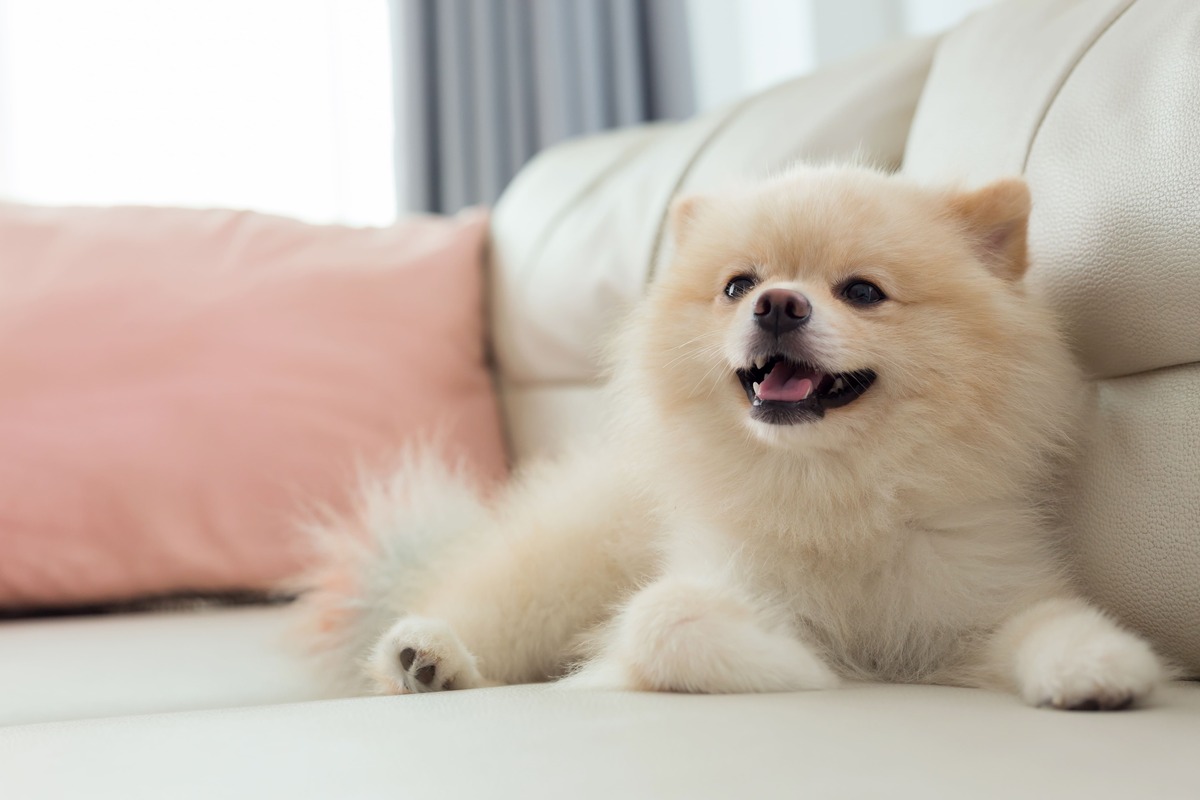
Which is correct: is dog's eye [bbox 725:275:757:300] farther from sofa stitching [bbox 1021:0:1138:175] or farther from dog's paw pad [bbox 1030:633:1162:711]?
dog's paw pad [bbox 1030:633:1162:711]

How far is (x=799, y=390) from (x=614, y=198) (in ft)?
3.91

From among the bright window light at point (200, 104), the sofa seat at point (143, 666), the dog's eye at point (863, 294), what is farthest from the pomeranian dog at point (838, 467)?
the bright window light at point (200, 104)

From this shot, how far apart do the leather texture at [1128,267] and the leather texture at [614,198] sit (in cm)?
34

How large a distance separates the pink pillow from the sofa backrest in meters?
0.43

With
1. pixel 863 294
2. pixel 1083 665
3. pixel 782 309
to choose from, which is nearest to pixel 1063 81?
pixel 863 294

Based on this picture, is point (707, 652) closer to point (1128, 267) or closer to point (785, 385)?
point (785, 385)

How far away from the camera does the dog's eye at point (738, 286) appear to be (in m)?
1.32

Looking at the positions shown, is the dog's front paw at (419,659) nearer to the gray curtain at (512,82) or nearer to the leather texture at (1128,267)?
the leather texture at (1128,267)

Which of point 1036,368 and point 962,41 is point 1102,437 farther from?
point 962,41

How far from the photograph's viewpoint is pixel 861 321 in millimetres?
1193

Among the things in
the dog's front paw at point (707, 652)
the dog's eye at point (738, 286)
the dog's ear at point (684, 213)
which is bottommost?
the dog's front paw at point (707, 652)

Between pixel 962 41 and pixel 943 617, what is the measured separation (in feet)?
3.29

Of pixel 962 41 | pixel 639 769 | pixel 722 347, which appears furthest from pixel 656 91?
pixel 639 769

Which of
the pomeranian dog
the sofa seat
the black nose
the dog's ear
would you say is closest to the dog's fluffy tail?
the sofa seat
